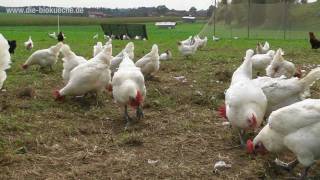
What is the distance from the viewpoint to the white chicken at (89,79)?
7668 mm

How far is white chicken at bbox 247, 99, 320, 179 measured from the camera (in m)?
4.58

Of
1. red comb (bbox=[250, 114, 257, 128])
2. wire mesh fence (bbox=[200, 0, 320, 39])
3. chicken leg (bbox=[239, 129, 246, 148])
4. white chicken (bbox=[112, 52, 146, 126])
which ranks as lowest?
chicken leg (bbox=[239, 129, 246, 148])

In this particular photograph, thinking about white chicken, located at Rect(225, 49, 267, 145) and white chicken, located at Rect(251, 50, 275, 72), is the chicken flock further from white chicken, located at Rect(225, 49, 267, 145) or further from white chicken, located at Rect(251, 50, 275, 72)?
white chicken, located at Rect(251, 50, 275, 72)

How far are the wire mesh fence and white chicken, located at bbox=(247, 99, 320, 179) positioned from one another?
28.0 meters

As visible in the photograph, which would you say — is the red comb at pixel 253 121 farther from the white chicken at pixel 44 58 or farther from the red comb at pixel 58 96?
the white chicken at pixel 44 58

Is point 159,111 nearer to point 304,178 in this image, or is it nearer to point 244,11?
point 304,178

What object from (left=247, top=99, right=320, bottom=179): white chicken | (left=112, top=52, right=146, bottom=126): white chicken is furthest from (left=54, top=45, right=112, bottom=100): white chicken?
(left=247, top=99, right=320, bottom=179): white chicken

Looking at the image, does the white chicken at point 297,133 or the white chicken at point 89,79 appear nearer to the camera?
the white chicken at point 297,133

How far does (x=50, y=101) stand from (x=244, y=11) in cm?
2887

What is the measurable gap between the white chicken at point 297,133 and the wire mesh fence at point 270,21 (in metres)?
28.0

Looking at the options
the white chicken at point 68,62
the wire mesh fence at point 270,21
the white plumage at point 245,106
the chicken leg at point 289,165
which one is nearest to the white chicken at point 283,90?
the white plumage at point 245,106

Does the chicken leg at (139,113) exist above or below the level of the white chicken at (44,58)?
below

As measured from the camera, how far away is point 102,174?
485cm

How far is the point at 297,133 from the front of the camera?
470 centimetres
